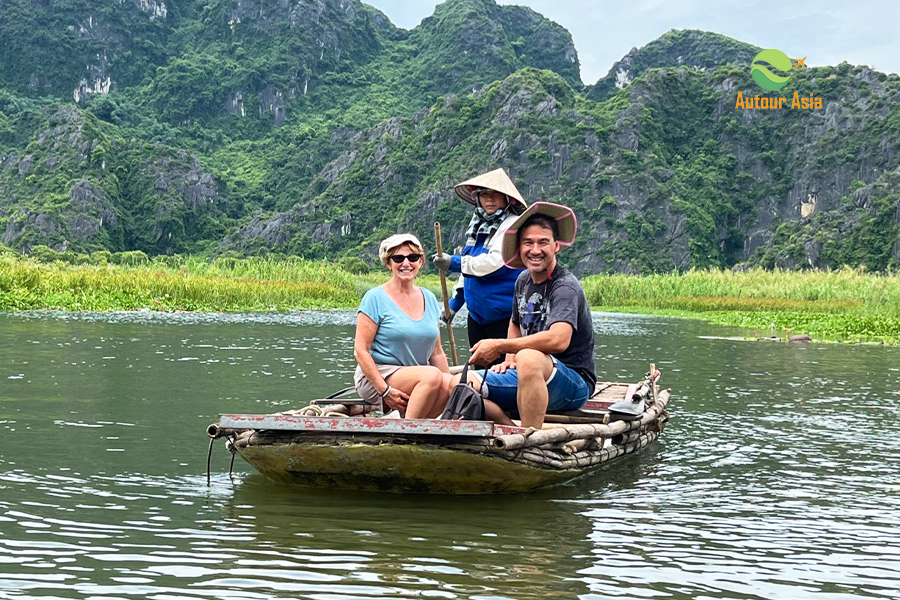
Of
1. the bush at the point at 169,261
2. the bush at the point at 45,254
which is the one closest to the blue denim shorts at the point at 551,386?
the bush at the point at 169,261

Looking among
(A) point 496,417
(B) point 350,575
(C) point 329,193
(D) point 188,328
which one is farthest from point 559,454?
(C) point 329,193

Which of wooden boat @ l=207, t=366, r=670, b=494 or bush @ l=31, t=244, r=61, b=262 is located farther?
bush @ l=31, t=244, r=61, b=262

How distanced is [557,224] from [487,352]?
97 cm

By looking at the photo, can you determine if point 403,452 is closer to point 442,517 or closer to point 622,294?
point 442,517

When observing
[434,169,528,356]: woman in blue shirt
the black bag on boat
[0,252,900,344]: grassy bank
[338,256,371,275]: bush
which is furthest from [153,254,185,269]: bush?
the black bag on boat

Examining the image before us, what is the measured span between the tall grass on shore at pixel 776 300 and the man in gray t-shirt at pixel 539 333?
14.3m

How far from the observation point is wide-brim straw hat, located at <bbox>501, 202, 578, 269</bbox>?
249 inches

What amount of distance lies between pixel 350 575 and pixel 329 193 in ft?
336

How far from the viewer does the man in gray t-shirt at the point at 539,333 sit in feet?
20.1

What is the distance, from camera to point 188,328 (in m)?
Answer: 20.5

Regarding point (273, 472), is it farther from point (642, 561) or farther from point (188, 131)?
point (188, 131)

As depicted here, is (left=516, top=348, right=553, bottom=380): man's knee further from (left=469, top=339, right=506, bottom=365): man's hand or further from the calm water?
the calm water

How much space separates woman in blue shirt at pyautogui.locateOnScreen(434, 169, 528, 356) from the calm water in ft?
4.42

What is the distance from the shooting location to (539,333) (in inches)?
241
